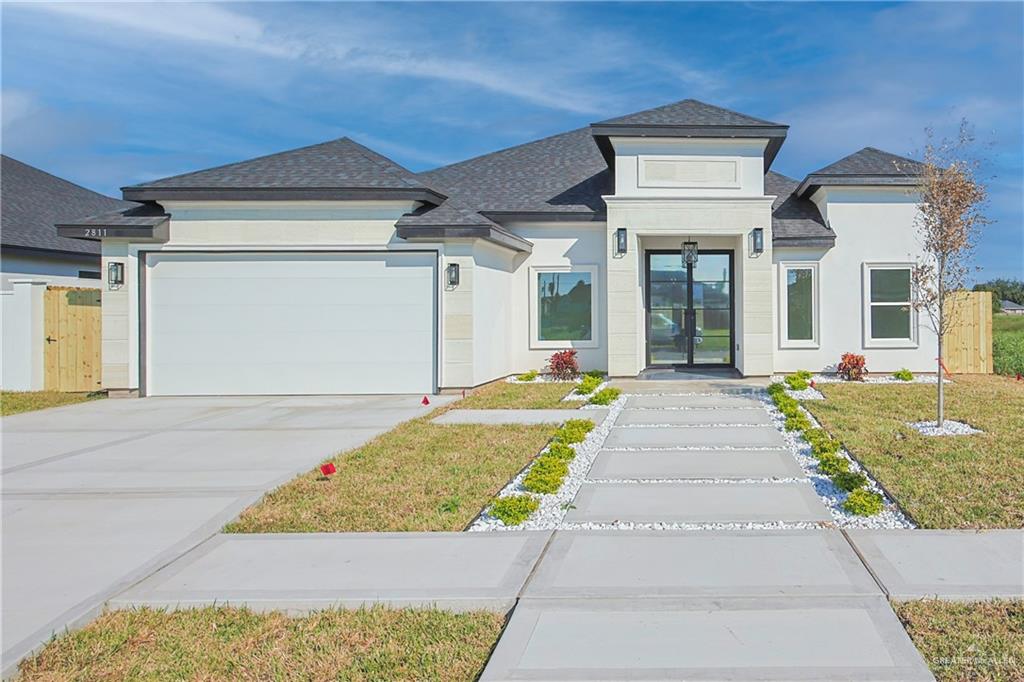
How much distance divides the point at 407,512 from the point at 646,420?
4917 millimetres

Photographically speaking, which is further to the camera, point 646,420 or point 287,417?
point 287,417

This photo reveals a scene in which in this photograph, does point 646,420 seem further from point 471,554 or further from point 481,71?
point 481,71

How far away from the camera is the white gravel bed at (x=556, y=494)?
194 inches

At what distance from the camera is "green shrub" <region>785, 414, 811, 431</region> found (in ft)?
26.7

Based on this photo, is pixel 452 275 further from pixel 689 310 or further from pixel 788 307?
pixel 788 307

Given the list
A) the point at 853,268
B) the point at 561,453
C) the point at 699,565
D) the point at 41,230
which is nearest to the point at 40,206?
the point at 41,230

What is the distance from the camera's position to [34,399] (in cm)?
1249

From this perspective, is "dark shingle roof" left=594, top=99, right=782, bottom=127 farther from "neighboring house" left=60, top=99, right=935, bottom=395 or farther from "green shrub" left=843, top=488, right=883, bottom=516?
"green shrub" left=843, top=488, right=883, bottom=516

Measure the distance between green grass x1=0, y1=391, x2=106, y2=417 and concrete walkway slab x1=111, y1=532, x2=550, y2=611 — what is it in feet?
29.5

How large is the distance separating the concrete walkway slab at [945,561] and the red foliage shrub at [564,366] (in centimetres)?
955

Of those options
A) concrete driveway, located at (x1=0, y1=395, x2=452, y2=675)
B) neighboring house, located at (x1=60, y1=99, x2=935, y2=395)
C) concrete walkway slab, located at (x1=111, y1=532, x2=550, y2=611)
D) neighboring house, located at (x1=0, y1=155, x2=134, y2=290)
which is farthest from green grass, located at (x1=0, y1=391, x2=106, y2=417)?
concrete walkway slab, located at (x1=111, y1=532, x2=550, y2=611)

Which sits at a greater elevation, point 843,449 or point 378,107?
point 378,107

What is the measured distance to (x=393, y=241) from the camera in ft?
40.6

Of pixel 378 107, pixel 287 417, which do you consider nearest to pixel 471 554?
pixel 287 417
